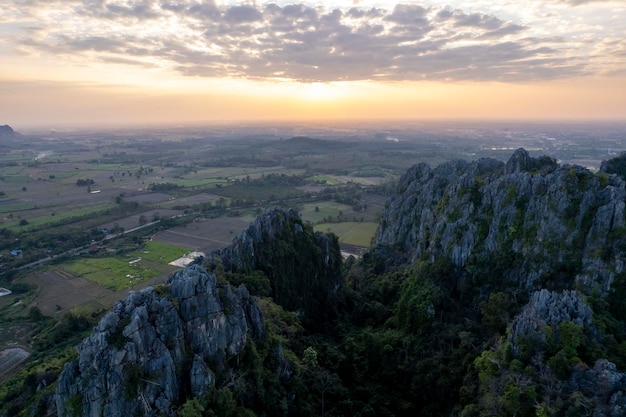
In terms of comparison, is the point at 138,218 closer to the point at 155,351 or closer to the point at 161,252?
the point at 161,252

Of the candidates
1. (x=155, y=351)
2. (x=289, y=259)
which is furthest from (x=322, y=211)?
(x=155, y=351)

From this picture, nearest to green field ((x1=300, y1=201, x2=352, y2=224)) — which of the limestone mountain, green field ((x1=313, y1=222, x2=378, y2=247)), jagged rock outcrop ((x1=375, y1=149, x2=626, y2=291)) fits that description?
green field ((x1=313, y1=222, x2=378, y2=247))

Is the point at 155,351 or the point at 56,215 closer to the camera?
the point at 155,351

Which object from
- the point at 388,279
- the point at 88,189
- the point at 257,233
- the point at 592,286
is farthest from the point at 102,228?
the point at 592,286

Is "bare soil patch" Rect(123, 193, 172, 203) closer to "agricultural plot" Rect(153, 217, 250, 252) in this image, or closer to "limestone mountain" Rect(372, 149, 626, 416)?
"agricultural plot" Rect(153, 217, 250, 252)

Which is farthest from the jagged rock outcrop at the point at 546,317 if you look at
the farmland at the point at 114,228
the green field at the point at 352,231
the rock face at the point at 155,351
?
the green field at the point at 352,231

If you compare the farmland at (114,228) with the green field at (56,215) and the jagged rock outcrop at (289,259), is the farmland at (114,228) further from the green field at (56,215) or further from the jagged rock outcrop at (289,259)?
the jagged rock outcrop at (289,259)
